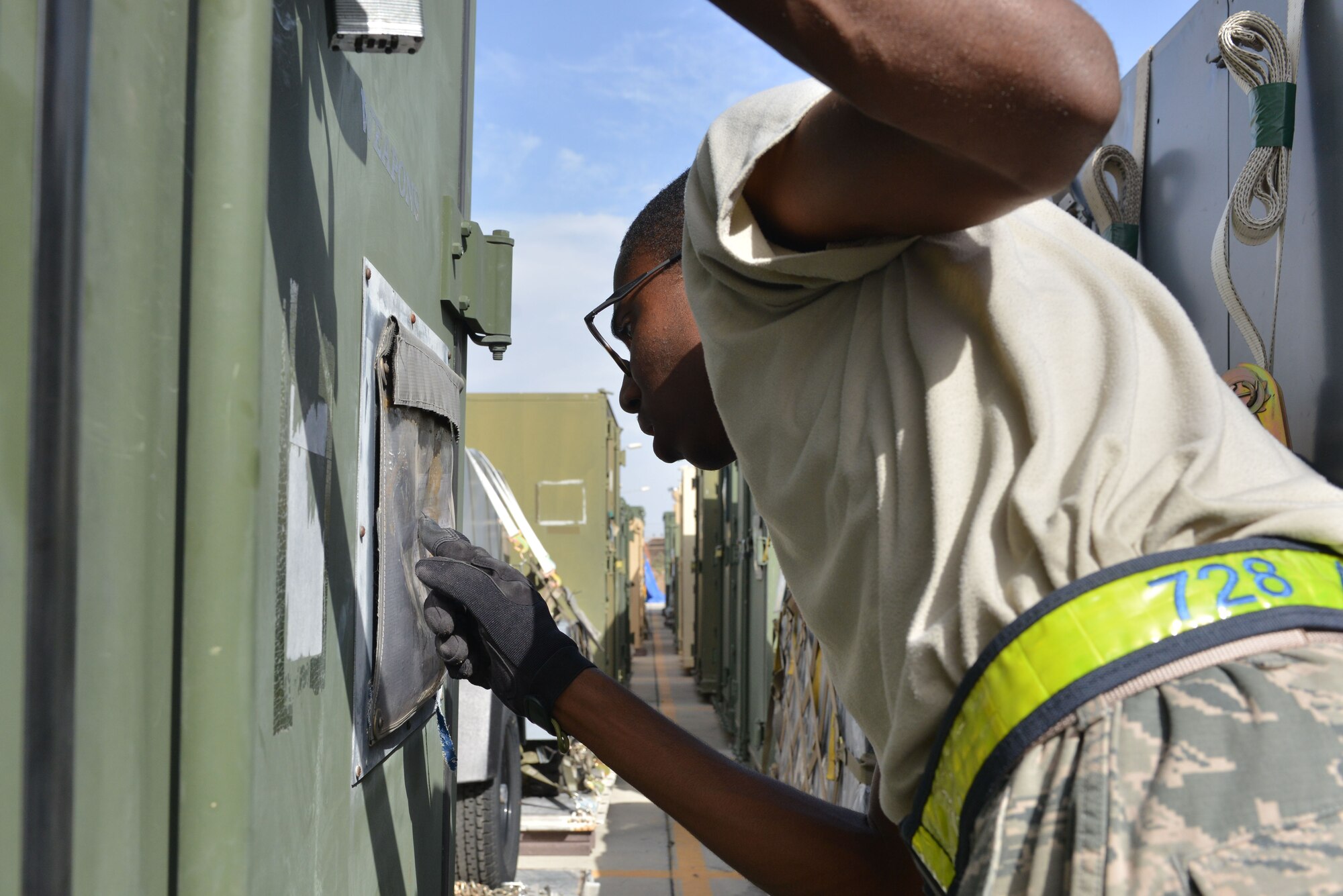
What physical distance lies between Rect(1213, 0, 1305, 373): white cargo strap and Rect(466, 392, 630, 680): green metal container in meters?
7.01

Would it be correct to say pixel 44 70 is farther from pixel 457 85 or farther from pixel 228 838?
pixel 457 85

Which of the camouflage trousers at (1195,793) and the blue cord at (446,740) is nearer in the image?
the camouflage trousers at (1195,793)

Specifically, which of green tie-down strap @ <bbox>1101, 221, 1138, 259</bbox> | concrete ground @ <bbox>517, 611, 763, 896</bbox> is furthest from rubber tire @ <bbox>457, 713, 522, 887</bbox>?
green tie-down strap @ <bbox>1101, 221, 1138, 259</bbox>

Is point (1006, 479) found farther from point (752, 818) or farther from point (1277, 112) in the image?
point (1277, 112)

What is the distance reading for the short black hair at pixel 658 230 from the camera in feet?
5.78

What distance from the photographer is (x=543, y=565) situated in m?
6.23

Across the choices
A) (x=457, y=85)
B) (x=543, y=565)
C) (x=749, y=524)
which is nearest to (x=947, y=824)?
(x=457, y=85)

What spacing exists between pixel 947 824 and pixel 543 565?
529cm

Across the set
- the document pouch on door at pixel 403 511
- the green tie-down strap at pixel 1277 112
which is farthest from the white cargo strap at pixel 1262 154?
the document pouch on door at pixel 403 511

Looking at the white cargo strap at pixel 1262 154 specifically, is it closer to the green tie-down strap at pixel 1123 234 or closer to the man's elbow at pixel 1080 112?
the green tie-down strap at pixel 1123 234

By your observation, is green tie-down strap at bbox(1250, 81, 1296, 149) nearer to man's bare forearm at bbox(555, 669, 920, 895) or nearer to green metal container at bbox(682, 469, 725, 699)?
man's bare forearm at bbox(555, 669, 920, 895)

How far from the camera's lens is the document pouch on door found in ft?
5.79

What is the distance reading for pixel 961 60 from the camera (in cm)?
86

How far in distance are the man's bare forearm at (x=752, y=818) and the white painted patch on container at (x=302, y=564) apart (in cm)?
45
